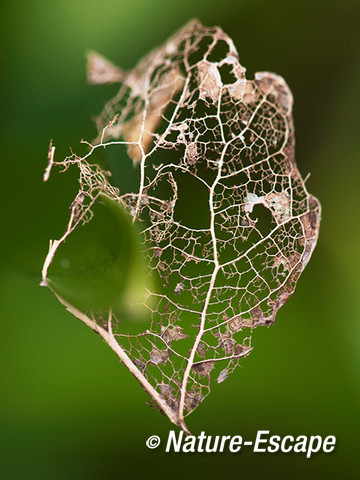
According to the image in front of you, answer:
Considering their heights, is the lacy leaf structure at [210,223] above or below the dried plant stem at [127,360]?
above

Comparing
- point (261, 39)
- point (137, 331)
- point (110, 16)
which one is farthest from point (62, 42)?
point (137, 331)

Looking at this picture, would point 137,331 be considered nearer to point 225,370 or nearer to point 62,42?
point 225,370

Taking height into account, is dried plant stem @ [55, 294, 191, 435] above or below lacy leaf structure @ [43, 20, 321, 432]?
below
